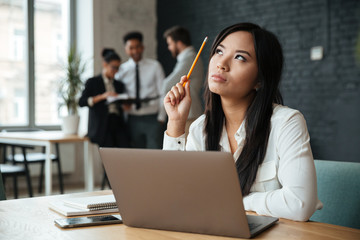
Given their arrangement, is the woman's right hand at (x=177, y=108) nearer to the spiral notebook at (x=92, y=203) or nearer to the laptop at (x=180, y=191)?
the spiral notebook at (x=92, y=203)

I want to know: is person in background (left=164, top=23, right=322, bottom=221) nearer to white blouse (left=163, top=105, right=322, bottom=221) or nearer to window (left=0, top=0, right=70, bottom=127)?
white blouse (left=163, top=105, right=322, bottom=221)

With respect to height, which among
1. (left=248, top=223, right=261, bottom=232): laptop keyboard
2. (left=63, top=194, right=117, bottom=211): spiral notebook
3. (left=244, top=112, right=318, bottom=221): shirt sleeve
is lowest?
(left=63, top=194, right=117, bottom=211): spiral notebook

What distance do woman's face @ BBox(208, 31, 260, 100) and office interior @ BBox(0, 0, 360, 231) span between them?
2.64m

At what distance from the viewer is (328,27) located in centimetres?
444

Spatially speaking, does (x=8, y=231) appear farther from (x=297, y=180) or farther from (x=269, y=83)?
(x=269, y=83)

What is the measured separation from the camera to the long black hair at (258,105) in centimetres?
131

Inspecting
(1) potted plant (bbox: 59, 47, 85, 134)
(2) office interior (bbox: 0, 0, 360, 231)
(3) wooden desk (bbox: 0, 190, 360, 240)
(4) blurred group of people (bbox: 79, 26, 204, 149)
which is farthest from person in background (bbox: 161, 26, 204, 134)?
(3) wooden desk (bbox: 0, 190, 360, 240)

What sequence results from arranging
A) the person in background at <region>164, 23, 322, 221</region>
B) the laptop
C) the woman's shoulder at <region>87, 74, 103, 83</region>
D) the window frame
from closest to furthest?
1. the laptop
2. the person in background at <region>164, 23, 322, 221</region>
3. the woman's shoulder at <region>87, 74, 103, 83</region>
4. the window frame

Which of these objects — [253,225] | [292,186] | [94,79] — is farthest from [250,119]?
[94,79]

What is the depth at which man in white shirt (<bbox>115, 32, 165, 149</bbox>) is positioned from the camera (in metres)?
4.64

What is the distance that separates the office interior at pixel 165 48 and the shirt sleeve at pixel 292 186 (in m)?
2.88

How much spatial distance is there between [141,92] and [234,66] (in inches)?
131

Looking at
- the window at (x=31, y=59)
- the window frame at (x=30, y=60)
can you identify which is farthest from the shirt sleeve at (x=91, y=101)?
the window frame at (x=30, y=60)

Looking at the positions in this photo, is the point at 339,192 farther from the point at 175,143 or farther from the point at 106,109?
the point at 106,109
